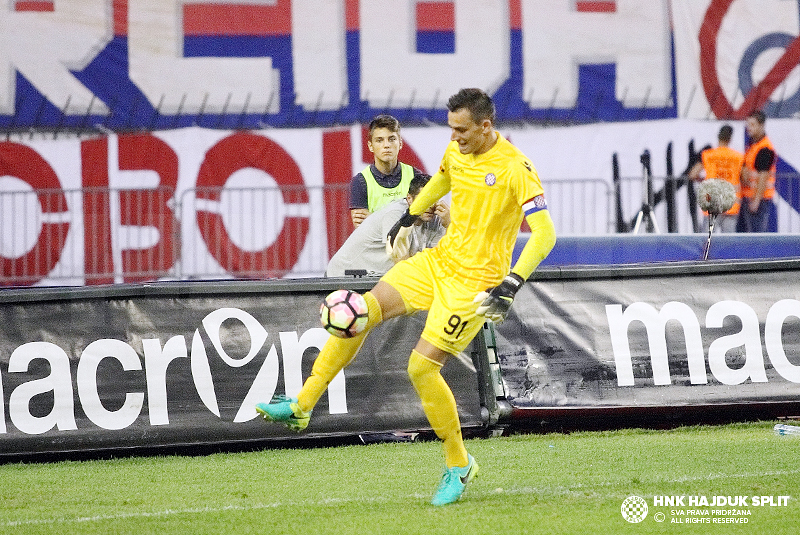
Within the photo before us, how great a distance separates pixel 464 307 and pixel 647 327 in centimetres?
280

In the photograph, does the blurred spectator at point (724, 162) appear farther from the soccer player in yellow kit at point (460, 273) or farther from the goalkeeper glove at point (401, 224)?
the soccer player in yellow kit at point (460, 273)

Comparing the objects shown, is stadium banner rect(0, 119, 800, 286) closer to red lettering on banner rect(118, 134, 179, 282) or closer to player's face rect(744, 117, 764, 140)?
red lettering on banner rect(118, 134, 179, 282)

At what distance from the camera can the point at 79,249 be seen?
575 inches

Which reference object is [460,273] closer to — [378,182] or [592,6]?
[378,182]

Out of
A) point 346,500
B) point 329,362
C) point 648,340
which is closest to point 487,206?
point 329,362

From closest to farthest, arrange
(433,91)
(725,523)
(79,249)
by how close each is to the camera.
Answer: (725,523) < (79,249) < (433,91)

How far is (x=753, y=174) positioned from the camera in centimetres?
1478

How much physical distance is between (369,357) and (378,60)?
A: 28.2 feet

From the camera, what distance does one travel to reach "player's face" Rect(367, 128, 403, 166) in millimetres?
8562

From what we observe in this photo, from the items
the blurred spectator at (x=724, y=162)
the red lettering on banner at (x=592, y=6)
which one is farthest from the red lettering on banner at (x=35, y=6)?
the blurred spectator at (x=724, y=162)

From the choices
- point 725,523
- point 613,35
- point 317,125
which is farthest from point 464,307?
point 613,35

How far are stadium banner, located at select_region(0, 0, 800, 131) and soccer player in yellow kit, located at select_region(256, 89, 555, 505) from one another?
385 inches

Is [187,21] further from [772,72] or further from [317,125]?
[772,72]

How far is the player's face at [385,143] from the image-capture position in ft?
28.1
